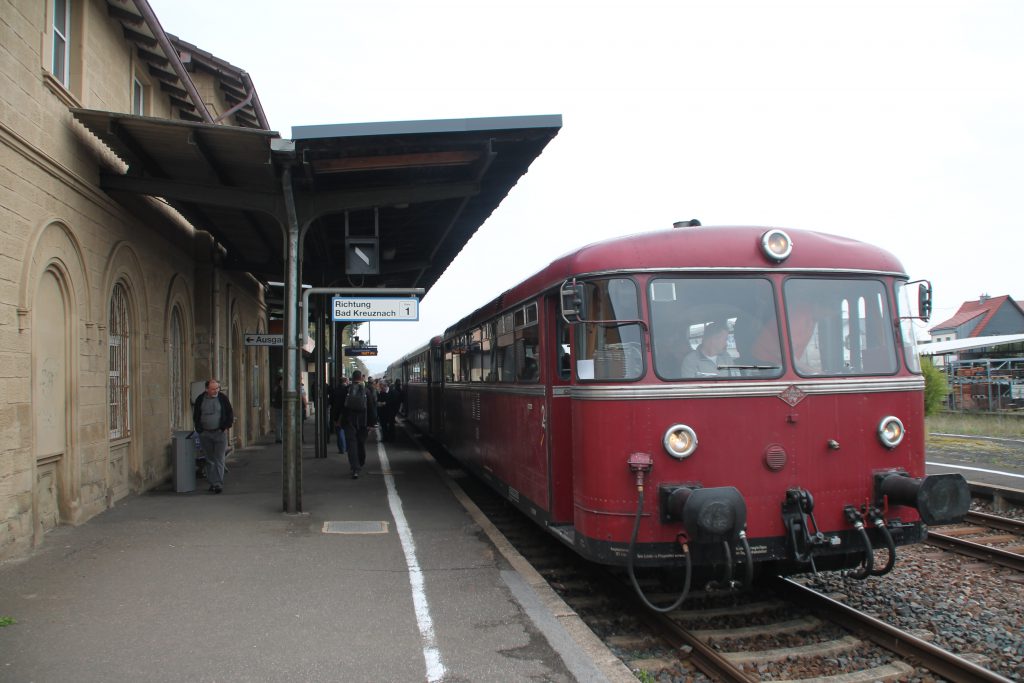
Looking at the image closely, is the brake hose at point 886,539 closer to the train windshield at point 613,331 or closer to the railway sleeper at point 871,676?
the railway sleeper at point 871,676

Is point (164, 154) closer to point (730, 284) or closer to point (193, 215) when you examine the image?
point (193, 215)

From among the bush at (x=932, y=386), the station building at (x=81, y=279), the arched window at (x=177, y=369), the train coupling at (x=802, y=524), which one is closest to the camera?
the train coupling at (x=802, y=524)

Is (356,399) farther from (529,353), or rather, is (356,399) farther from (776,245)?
(776,245)

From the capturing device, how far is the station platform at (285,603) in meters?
4.99

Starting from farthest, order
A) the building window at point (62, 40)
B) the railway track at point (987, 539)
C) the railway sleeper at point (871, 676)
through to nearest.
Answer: the building window at point (62, 40) < the railway track at point (987, 539) < the railway sleeper at point (871, 676)

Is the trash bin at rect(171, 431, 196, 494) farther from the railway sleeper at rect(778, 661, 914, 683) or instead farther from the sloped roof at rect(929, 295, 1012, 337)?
the sloped roof at rect(929, 295, 1012, 337)

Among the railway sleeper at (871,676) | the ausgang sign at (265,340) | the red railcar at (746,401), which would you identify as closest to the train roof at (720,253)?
the red railcar at (746,401)

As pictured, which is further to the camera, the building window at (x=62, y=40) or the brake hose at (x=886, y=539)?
the building window at (x=62, y=40)

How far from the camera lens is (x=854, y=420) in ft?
19.9

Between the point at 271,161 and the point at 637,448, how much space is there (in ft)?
19.3

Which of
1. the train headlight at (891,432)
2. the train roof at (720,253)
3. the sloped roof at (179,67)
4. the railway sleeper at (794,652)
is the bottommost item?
the railway sleeper at (794,652)

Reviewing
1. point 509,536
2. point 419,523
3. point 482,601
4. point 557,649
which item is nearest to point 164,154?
point 419,523

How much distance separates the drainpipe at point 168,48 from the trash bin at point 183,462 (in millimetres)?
5352

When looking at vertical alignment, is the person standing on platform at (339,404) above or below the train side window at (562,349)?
below
